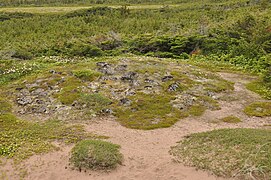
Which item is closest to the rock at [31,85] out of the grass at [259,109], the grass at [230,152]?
the grass at [230,152]

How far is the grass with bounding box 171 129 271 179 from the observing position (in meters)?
14.3

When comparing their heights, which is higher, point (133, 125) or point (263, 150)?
point (263, 150)

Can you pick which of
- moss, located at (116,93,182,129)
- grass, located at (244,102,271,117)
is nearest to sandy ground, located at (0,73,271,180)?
grass, located at (244,102,271,117)

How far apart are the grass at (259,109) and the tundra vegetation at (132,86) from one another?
2.7 inches

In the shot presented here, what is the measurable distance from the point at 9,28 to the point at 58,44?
1767cm

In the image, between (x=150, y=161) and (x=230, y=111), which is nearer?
(x=150, y=161)

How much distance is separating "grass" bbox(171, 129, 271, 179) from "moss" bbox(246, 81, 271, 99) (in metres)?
8.91

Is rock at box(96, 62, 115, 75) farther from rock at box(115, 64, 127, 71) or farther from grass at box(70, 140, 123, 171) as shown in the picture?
grass at box(70, 140, 123, 171)

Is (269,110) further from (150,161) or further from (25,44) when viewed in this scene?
(25,44)

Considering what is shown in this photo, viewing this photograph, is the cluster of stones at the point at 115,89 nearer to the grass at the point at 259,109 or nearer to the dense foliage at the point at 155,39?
the grass at the point at 259,109

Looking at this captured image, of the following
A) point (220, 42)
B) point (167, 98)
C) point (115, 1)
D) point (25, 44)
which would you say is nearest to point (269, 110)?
point (167, 98)

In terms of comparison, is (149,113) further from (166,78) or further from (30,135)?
(30,135)

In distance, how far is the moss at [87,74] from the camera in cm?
2809

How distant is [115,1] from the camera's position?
9344 cm
